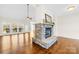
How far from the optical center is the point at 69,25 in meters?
1.99

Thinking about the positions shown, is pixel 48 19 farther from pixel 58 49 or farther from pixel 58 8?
pixel 58 49

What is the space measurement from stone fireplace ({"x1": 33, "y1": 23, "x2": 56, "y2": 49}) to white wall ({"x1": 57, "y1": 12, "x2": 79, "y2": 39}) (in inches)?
5.5

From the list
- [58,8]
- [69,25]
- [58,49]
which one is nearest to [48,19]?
[58,8]

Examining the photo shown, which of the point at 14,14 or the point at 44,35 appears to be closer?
the point at 14,14

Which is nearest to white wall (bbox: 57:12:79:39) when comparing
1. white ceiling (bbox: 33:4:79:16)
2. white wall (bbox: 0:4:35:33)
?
white ceiling (bbox: 33:4:79:16)

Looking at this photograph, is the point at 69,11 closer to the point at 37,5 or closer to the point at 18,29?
the point at 37,5

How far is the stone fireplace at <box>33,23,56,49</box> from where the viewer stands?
2020mm

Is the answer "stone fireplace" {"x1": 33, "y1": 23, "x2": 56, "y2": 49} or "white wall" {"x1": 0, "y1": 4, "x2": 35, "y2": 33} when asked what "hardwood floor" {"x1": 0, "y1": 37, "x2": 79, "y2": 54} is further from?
"white wall" {"x1": 0, "y1": 4, "x2": 35, "y2": 33}

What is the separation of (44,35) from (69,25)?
470mm

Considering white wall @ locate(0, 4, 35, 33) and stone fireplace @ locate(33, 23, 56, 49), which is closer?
white wall @ locate(0, 4, 35, 33)

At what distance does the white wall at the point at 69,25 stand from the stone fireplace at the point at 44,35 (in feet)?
0.46

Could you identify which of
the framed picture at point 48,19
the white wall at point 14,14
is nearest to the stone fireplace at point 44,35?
the framed picture at point 48,19
